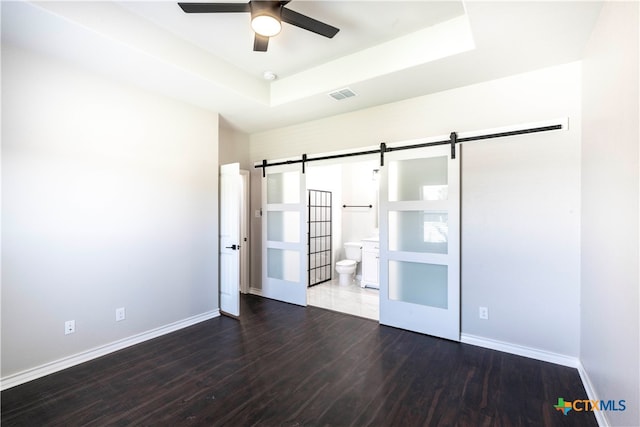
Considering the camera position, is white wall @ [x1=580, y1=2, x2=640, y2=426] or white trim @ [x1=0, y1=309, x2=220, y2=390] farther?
white trim @ [x1=0, y1=309, x2=220, y2=390]

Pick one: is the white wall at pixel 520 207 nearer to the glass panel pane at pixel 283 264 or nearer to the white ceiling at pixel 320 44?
the white ceiling at pixel 320 44

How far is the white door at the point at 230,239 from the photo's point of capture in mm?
3961

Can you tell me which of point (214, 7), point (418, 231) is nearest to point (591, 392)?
point (418, 231)

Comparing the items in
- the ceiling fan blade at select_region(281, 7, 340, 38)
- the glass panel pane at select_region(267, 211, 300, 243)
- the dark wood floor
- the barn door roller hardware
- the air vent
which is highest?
the ceiling fan blade at select_region(281, 7, 340, 38)

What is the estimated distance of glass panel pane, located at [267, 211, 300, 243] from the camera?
183 inches

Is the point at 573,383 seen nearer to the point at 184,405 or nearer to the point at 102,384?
the point at 184,405

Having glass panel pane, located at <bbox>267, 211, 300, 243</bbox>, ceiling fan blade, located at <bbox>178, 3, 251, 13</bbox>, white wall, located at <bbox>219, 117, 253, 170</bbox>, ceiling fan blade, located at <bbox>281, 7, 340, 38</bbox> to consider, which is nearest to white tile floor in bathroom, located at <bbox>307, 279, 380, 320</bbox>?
glass panel pane, located at <bbox>267, 211, 300, 243</bbox>

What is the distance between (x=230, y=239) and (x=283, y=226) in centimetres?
97

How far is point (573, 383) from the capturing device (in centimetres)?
242

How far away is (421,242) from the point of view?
3465 mm

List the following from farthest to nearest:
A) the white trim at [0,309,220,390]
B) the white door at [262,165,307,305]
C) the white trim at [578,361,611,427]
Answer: the white door at [262,165,307,305] < the white trim at [0,309,220,390] < the white trim at [578,361,611,427]

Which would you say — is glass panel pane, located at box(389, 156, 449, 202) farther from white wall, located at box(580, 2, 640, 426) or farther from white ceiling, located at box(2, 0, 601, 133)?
white wall, located at box(580, 2, 640, 426)

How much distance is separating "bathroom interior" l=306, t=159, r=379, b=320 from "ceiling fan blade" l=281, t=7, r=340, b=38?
294cm

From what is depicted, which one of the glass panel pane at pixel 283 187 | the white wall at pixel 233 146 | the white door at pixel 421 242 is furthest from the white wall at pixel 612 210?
the white wall at pixel 233 146
